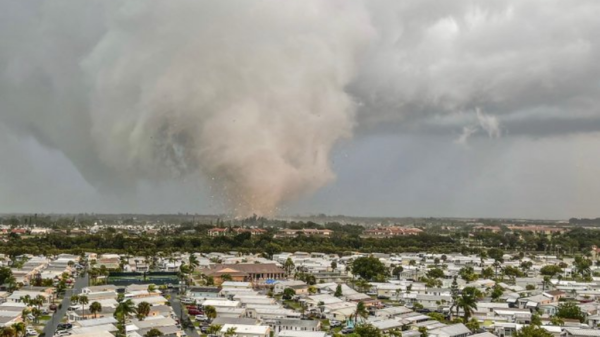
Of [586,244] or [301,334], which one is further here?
[586,244]

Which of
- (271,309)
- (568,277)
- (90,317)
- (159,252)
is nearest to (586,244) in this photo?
(568,277)

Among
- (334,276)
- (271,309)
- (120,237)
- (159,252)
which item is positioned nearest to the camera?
(271,309)

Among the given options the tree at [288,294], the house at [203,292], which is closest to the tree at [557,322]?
the tree at [288,294]

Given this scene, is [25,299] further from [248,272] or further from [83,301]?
[248,272]

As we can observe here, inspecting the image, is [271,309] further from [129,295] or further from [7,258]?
[7,258]

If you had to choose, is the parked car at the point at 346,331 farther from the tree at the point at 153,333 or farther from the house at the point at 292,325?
the tree at the point at 153,333
